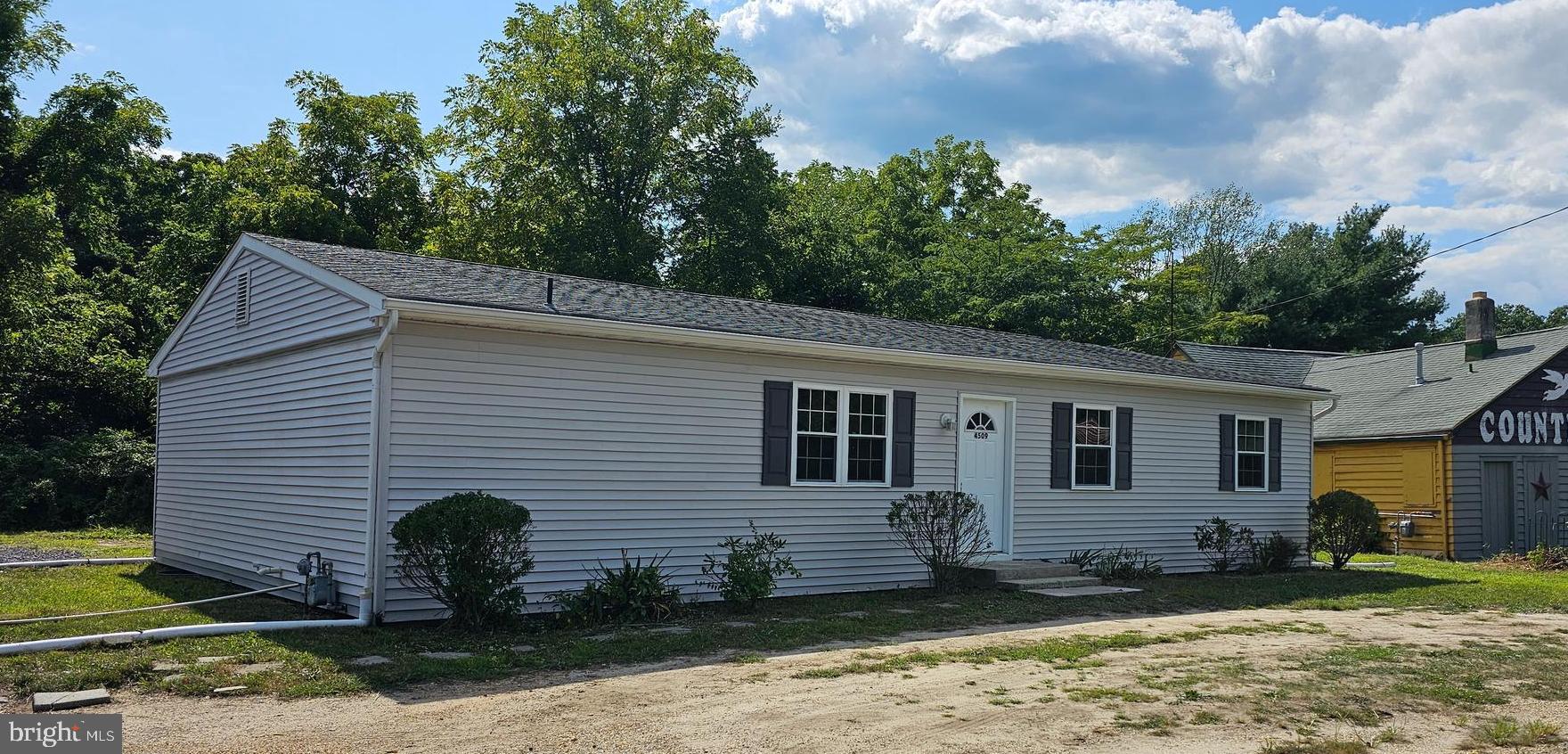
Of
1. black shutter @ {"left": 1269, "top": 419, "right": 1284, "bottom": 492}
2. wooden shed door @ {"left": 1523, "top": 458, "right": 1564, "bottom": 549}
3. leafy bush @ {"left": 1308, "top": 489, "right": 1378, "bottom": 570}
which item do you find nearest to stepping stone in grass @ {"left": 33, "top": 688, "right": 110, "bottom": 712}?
black shutter @ {"left": 1269, "top": 419, "right": 1284, "bottom": 492}

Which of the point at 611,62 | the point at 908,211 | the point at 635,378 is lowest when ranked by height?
the point at 635,378

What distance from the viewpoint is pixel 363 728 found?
5.93 m

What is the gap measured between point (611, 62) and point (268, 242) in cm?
2080

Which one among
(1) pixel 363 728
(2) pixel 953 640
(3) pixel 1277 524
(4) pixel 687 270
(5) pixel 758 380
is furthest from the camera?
(4) pixel 687 270

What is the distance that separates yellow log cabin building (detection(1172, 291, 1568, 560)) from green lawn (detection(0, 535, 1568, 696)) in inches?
182

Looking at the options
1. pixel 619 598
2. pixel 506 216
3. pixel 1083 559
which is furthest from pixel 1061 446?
pixel 506 216

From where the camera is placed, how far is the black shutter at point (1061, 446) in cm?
1412

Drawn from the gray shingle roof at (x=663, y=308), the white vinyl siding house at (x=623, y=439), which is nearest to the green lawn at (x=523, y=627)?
the white vinyl siding house at (x=623, y=439)

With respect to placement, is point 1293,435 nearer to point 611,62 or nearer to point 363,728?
point 363,728

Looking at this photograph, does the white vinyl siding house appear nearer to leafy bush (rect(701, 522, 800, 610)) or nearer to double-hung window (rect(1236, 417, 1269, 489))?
leafy bush (rect(701, 522, 800, 610))

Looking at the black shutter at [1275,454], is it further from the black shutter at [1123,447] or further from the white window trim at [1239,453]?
the black shutter at [1123,447]

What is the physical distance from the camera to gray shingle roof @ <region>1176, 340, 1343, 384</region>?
26.8 metres

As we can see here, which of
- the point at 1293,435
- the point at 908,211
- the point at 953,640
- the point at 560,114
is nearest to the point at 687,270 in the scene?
the point at 560,114

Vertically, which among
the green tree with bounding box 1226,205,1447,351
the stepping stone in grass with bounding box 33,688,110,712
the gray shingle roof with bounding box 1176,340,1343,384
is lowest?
the stepping stone in grass with bounding box 33,688,110,712
